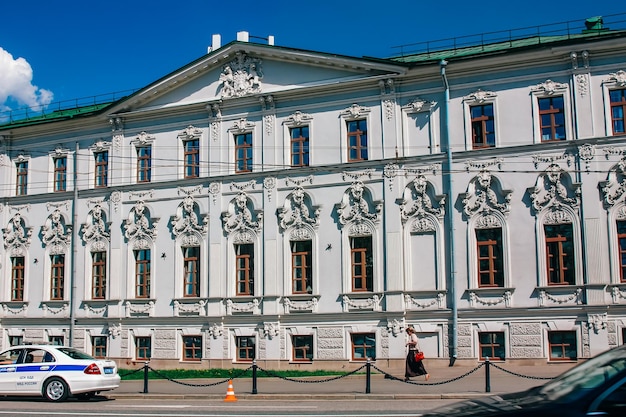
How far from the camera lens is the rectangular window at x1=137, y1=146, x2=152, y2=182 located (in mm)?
36875

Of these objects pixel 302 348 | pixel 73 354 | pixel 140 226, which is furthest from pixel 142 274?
pixel 73 354

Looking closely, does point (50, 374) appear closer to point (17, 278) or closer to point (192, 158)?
point (192, 158)

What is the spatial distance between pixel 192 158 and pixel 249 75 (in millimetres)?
4776

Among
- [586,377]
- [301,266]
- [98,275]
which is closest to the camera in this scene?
[586,377]

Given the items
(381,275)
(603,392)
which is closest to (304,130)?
(381,275)

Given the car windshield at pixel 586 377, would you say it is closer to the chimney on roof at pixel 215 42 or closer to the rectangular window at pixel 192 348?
the rectangular window at pixel 192 348

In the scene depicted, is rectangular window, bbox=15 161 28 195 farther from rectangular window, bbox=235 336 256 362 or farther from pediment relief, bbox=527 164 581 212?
pediment relief, bbox=527 164 581 212

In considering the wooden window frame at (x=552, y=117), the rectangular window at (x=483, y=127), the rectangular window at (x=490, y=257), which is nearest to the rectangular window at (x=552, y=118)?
the wooden window frame at (x=552, y=117)

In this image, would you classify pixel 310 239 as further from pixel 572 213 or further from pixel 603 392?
pixel 603 392

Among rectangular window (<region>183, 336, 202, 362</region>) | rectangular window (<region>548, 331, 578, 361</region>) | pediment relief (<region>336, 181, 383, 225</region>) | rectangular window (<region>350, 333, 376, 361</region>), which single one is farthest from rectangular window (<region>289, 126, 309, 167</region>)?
rectangular window (<region>548, 331, 578, 361</region>)

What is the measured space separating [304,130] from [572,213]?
11825 millimetres

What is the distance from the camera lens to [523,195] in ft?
96.7

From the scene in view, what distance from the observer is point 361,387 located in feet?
80.3

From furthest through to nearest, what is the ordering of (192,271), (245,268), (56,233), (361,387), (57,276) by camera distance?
1. (56,233)
2. (57,276)
3. (192,271)
4. (245,268)
5. (361,387)
